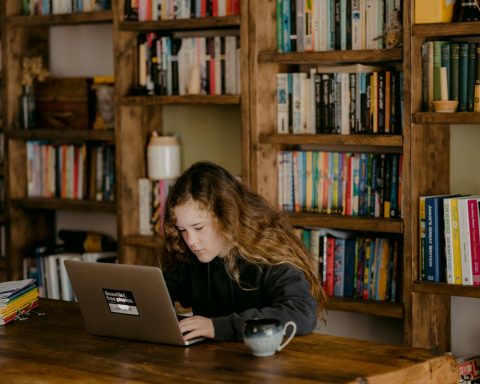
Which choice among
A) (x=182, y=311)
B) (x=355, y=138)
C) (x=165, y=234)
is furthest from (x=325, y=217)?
(x=165, y=234)

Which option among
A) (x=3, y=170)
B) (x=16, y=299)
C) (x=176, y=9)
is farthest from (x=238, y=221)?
(x=3, y=170)

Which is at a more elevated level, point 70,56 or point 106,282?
point 70,56

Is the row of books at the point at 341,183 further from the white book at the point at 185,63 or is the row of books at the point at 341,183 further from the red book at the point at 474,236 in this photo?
the white book at the point at 185,63

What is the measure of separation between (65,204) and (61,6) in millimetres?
927

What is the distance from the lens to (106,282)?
2.59 meters

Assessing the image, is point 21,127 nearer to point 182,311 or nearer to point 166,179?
point 166,179

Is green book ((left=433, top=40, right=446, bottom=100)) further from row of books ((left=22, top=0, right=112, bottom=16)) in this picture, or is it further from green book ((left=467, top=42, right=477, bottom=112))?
row of books ((left=22, top=0, right=112, bottom=16))

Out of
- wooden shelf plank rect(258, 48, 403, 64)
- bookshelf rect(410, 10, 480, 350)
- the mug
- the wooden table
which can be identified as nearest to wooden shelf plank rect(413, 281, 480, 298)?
bookshelf rect(410, 10, 480, 350)

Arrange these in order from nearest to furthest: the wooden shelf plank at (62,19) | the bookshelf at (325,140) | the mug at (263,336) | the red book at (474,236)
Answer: the mug at (263,336), the red book at (474,236), the bookshelf at (325,140), the wooden shelf plank at (62,19)

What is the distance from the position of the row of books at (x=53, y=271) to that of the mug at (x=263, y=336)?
2.22 m

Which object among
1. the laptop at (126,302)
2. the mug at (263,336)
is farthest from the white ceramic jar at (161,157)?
the mug at (263,336)

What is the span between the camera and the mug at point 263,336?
2350 millimetres

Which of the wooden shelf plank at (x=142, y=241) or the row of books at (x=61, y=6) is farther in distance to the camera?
Answer: the row of books at (x=61, y=6)

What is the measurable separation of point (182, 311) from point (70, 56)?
171 cm
